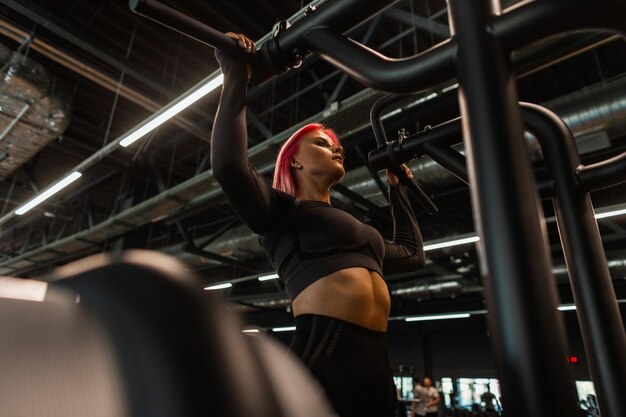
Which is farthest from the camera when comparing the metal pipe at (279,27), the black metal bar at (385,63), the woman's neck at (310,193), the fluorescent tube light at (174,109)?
the fluorescent tube light at (174,109)

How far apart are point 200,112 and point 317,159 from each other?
151 inches

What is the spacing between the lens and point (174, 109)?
317 cm

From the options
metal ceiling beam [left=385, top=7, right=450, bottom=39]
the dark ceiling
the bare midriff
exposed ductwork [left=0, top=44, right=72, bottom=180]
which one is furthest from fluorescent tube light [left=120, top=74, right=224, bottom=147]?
the bare midriff

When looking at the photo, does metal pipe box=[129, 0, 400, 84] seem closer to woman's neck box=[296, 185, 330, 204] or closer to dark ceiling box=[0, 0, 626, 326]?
woman's neck box=[296, 185, 330, 204]

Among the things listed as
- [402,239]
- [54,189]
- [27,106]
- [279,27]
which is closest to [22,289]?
Result: [279,27]

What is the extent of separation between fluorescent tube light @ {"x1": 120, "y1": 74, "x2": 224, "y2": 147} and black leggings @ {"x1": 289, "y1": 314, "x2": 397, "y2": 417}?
2.25 meters

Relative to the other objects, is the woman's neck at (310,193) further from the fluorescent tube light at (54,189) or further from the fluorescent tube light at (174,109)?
the fluorescent tube light at (54,189)

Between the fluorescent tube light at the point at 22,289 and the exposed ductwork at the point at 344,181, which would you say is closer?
the fluorescent tube light at the point at 22,289

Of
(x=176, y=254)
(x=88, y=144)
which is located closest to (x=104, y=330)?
(x=88, y=144)

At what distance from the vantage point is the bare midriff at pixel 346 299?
82cm

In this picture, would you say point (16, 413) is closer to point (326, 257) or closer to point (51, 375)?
point (51, 375)

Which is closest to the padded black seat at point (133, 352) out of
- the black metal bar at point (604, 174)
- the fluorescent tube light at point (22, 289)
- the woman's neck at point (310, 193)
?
the fluorescent tube light at point (22, 289)

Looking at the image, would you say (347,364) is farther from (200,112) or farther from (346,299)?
(200,112)

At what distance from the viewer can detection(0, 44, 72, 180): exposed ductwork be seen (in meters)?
3.57
